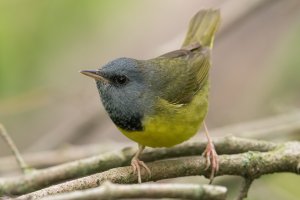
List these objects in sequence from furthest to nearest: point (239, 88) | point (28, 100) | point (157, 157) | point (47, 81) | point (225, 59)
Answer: point (225, 59), point (239, 88), point (47, 81), point (28, 100), point (157, 157)

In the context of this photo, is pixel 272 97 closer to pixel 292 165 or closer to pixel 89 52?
pixel 292 165

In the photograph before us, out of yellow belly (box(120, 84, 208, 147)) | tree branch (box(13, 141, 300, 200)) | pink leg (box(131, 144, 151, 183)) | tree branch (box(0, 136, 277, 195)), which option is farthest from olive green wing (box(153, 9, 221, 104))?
tree branch (box(13, 141, 300, 200))

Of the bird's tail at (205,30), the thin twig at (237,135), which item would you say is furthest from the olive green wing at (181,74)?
the thin twig at (237,135)

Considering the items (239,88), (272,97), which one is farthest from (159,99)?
(239,88)

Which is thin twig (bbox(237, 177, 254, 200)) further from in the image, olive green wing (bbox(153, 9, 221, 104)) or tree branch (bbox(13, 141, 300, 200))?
olive green wing (bbox(153, 9, 221, 104))

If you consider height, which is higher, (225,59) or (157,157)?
(225,59)

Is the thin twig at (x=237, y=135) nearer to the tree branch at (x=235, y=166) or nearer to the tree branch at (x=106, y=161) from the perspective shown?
the tree branch at (x=106, y=161)
